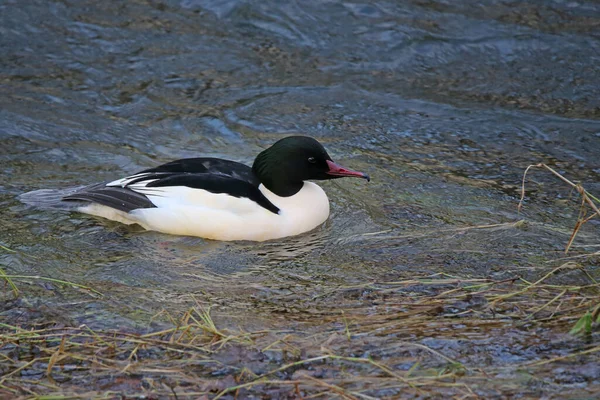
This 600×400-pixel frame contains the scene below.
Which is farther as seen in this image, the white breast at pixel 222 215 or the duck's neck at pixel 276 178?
the duck's neck at pixel 276 178

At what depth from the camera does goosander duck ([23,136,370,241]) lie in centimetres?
664

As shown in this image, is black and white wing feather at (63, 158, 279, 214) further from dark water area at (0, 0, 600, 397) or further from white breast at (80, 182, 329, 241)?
dark water area at (0, 0, 600, 397)

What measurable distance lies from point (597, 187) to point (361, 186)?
2046 mm

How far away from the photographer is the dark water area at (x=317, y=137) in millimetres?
5484

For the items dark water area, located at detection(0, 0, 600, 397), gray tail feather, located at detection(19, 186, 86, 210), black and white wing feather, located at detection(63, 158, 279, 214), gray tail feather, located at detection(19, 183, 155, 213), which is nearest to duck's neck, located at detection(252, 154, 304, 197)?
black and white wing feather, located at detection(63, 158, 279, 214)

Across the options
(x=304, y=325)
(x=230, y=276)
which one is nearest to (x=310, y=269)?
(x=230, y=276)

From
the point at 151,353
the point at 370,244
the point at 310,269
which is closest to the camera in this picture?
the point at 151,353

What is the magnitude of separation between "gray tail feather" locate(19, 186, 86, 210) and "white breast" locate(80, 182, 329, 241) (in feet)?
1.49

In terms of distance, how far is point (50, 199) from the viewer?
703 cm

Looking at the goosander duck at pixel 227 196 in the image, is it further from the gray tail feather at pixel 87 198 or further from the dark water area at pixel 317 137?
the dark water area at pixel 317 137

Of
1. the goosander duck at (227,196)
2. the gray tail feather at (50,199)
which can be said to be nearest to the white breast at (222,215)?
the goosander duck at (227,196)

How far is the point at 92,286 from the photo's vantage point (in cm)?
559

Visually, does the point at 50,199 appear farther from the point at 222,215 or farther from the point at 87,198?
the point at 222,215

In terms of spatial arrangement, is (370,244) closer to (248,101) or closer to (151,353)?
(151,353)
